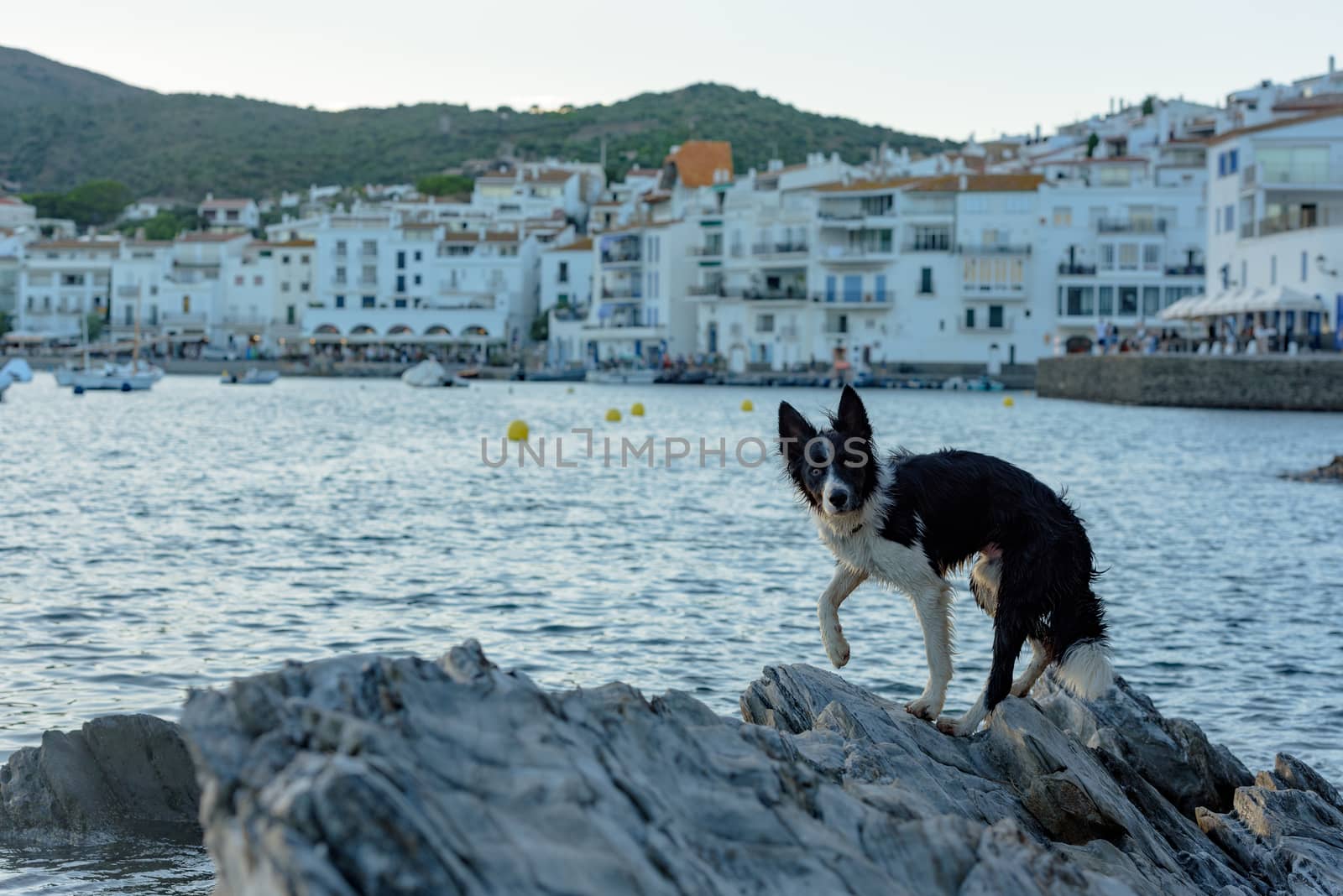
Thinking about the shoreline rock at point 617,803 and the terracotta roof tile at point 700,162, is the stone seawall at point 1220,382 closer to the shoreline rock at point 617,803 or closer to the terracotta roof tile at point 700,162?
the terracotta roof tile at point 700,162

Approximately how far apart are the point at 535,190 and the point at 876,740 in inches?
5266

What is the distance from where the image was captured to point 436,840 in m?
3.58

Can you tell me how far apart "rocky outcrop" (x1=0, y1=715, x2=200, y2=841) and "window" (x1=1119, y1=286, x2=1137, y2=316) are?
3514 inches

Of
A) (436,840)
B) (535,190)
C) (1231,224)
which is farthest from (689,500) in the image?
(535,190)

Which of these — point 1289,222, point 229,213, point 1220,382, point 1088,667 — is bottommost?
point 1088,667

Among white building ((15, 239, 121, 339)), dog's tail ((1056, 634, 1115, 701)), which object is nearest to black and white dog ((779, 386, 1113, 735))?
dog's tail ((1056, 634, 1115, 701))

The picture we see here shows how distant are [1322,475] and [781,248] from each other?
7145 cm

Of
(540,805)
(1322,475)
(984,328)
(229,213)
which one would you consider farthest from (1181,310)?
(229,213)

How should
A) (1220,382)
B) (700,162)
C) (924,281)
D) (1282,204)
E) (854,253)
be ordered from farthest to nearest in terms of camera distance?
1. (700,162)
2. (854,253)
3. (924,281)
4. (1282,204)
5. (1220,382)

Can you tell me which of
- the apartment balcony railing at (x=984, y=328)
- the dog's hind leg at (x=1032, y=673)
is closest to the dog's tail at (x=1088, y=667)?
the dog's hind leg at (x=1032, y=673)

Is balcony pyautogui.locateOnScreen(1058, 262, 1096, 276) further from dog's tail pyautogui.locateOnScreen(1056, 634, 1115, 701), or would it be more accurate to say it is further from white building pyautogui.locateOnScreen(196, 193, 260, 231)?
dog's tail pyautogui.locateOnScreen(1056, 634, 1115, 701)

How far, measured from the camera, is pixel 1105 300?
93125 mm

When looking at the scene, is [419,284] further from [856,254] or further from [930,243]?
[930,243]

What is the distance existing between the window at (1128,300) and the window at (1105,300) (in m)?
0.46
